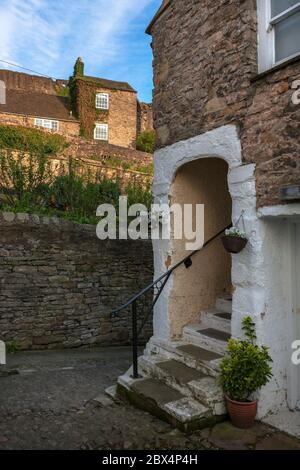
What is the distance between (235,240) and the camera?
3719 mm

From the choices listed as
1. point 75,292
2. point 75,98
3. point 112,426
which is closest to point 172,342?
point 112,426

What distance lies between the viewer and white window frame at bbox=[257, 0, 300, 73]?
3.72m

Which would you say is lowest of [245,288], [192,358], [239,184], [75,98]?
[192,358]

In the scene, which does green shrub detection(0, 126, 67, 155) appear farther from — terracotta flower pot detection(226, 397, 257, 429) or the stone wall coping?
terracotta flower pot detection(226, 397, 257, 429)

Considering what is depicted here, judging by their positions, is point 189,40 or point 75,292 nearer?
point 189,40

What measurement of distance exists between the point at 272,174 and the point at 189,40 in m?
2.28

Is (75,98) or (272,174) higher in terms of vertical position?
(75,98)

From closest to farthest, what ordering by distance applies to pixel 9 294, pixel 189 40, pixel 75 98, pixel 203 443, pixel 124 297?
pixel 203 443
pixel 189 40
pixel 9 294
pixel 124 297
pixel 75 98

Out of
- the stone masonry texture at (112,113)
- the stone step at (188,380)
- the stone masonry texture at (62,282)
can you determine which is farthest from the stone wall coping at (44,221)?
the stone masonry texture at (112,113)

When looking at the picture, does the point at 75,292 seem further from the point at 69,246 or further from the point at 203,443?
the point at 203,443

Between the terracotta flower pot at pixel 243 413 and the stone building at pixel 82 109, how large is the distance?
2372cm

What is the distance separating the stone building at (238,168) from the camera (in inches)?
139

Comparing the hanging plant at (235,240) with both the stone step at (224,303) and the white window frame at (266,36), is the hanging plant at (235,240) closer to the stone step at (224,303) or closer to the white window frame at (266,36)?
the stone step at (224,303)

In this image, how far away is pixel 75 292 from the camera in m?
7.27
